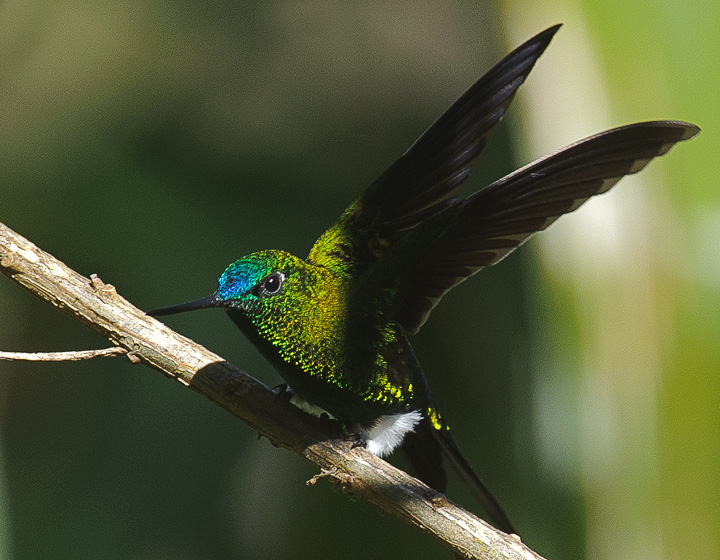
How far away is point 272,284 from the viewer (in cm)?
155

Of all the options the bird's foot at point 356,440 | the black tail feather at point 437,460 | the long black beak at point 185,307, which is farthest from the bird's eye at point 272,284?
the black tail feather at point 437,460

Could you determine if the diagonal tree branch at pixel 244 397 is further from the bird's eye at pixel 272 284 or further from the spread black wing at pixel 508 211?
the spread black wing at pixel 508 211

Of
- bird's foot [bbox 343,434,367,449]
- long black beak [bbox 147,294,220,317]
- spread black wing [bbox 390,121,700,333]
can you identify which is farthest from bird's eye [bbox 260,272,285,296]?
bird's foot [bbox 343,434,367,449]

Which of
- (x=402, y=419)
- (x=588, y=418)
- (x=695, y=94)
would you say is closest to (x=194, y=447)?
(x=402, y=419)

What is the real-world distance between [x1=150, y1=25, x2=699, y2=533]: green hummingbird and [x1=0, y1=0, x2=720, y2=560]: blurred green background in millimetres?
456

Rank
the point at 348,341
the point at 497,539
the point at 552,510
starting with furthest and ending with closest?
the point at 552,510, the point at 348,341, the point at 497,539

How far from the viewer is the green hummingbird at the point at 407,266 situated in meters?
1.43

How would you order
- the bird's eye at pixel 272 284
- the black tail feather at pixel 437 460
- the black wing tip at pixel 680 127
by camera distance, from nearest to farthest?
the black wing tip at pixel 680 127 → the bird's eye at pixel 272 284 → the black tail feather at pixel 437 460

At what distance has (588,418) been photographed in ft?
6.63

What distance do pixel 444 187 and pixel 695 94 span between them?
2.58 ft

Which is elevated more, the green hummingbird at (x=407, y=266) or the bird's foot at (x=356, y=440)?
the green hummingbird at (x=407, y=266)

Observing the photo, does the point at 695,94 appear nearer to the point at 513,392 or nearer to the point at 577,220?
the point at 577,220

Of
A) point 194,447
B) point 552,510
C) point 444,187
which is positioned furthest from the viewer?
point 194,447

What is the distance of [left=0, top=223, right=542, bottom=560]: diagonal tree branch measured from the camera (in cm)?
140
